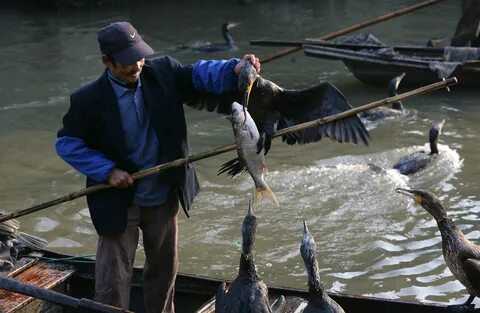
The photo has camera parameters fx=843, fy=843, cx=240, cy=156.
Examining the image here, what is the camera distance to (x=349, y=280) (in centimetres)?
687

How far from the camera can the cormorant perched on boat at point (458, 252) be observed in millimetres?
4598

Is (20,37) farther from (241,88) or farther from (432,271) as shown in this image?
(241,88)

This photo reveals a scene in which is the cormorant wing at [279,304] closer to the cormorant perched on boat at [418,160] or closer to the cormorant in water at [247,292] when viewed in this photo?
the cormorant in water at [247,292]


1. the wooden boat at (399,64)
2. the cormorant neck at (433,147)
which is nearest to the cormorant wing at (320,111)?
the cormorant neck at (433,147)

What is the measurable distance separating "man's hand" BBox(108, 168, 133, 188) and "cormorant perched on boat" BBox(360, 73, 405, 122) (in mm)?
6693

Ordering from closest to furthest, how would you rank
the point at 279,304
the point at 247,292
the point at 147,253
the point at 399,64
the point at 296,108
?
the point at 247,292 → the point at 147,253 → the point at 279,304 → the point at 296,108 → the point at 399,64

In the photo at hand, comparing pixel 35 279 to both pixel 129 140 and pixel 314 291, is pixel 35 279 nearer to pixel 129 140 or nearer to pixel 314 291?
pixel 129 140

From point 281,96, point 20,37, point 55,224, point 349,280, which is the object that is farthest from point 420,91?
point 20,37

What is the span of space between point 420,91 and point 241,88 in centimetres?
100

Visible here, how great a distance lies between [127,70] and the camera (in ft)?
14.3

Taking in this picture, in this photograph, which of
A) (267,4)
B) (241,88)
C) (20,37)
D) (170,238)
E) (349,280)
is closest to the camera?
(241,88)

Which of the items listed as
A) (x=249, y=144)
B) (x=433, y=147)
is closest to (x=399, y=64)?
(x=433, y=147)

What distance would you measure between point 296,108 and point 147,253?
1236mm

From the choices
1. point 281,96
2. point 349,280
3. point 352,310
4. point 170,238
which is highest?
point 281,96
